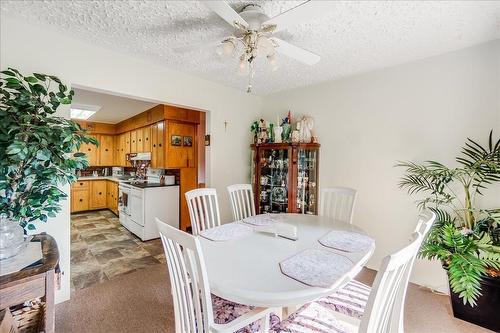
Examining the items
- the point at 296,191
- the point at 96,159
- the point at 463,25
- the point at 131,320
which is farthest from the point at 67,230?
the point at 96,159

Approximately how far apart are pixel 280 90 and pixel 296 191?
1596mm

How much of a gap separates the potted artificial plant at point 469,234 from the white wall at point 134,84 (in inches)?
91.9

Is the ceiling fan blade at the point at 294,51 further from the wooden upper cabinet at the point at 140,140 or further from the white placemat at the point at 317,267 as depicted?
the wooden upper cabinet at the point at 140,140

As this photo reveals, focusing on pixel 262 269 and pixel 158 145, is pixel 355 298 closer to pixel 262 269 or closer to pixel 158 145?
pixel 262 269

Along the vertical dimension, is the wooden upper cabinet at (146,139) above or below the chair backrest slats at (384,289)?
above

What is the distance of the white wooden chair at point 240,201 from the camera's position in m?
2.39

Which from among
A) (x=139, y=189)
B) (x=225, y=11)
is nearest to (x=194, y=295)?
(x=225, y=11)

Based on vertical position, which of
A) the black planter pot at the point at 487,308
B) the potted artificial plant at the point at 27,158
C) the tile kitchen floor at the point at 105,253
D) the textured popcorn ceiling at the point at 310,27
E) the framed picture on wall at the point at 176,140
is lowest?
the tile kitchen floor at the point at 105,253

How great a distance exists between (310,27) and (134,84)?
1.83m

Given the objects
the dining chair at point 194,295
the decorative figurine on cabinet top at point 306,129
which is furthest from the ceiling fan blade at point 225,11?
the decorative figurine on cabinet top at point 306,129

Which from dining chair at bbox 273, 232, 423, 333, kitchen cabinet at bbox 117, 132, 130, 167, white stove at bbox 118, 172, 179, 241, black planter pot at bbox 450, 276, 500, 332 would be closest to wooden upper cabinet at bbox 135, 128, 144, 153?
kitchen cabinet at bbox 117, 132, 130, 167

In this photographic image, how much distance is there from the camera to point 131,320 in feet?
6.09

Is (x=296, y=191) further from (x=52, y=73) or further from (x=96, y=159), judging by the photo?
(x=96, y=159)

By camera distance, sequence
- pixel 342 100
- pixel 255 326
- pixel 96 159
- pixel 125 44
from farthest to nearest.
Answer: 1. pixel 96 159
2. pixel 342 100
3. pixel 125 44
4. pixel 255 326
